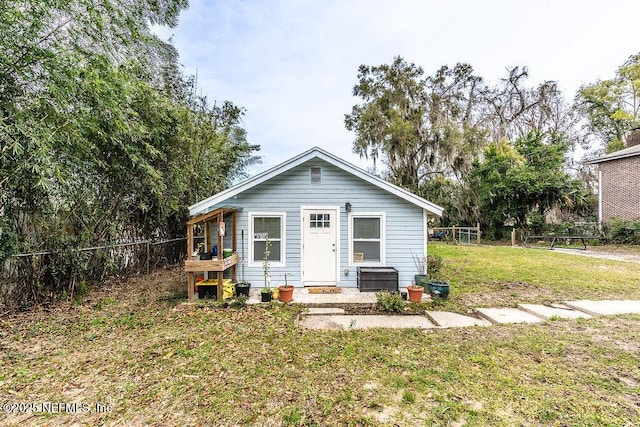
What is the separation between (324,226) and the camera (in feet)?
23.0

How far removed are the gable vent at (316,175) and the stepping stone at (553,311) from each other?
4.85m

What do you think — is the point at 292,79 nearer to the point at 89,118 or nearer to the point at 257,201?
the point at 257,201

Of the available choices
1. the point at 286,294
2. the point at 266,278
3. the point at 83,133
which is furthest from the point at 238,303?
the point at 83,133

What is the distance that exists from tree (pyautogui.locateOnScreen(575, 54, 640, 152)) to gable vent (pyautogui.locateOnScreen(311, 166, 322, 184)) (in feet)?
88.2

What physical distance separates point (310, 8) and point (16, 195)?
9.75m

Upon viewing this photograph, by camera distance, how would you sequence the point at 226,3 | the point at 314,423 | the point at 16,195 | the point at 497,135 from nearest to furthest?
1. the point at 314,423
2. the point at 16,195
3. the point at 226,3
4. the point at 497,135

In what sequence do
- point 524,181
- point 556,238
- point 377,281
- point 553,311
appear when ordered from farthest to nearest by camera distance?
point 524,181
point 556,238
point 377,281
point 553,311

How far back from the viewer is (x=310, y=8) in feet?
32.6

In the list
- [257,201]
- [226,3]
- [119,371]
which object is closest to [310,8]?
[226,3]

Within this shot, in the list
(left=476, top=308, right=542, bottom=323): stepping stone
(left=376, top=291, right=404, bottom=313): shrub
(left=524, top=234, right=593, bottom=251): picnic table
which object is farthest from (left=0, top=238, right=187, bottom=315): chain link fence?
(left=524, top=234, right=593, bottom=251): picnic table

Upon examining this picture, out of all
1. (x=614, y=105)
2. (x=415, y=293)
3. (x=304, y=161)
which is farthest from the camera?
(x=614, y=105)

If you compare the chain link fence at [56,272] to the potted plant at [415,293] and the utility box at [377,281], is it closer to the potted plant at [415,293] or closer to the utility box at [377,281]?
the utility box at [377,281]

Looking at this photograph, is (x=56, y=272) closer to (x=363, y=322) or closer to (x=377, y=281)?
(x=363, y=322)

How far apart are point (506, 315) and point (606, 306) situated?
79.1 inches
